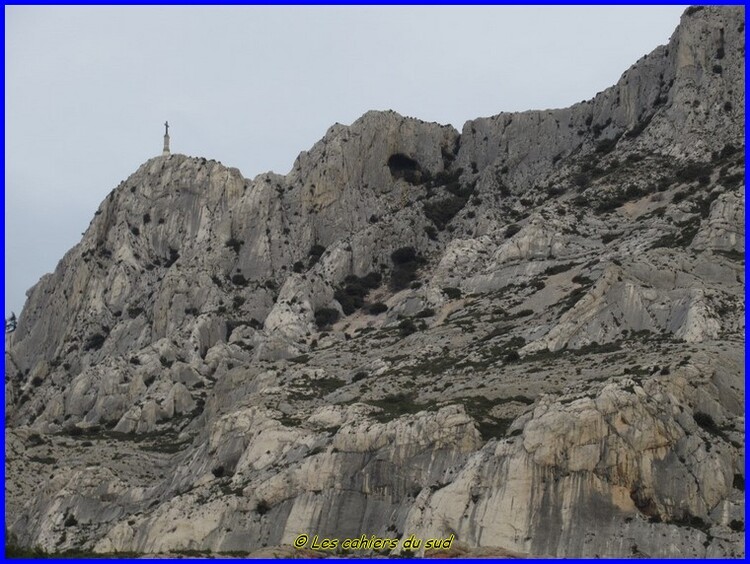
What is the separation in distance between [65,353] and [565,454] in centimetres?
6843

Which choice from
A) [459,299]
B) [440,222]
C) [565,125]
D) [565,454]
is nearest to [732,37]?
[565,125]

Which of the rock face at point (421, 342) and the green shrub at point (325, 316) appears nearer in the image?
the rock face at point (421, 342)

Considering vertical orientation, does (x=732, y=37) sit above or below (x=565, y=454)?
above

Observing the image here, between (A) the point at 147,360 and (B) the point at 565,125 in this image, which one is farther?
(B) the point at 565,125

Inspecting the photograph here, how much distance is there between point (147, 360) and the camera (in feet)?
352

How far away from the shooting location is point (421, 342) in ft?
305

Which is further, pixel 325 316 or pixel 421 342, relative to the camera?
pixel 325 316

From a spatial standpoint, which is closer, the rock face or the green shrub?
the rock face

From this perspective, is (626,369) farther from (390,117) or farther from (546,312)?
(390,117)

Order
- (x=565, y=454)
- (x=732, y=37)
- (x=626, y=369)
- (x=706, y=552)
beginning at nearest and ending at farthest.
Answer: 1. (x=706, y=552)
2. (x=565, y=454)
3. (x=626, y=369)
4. (x=732, y=37)

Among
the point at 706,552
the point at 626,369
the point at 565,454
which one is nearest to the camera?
the point at 706,552

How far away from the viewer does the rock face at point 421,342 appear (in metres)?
64.3

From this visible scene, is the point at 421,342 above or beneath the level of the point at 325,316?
beneath

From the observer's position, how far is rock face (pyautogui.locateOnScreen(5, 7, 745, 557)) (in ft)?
211
